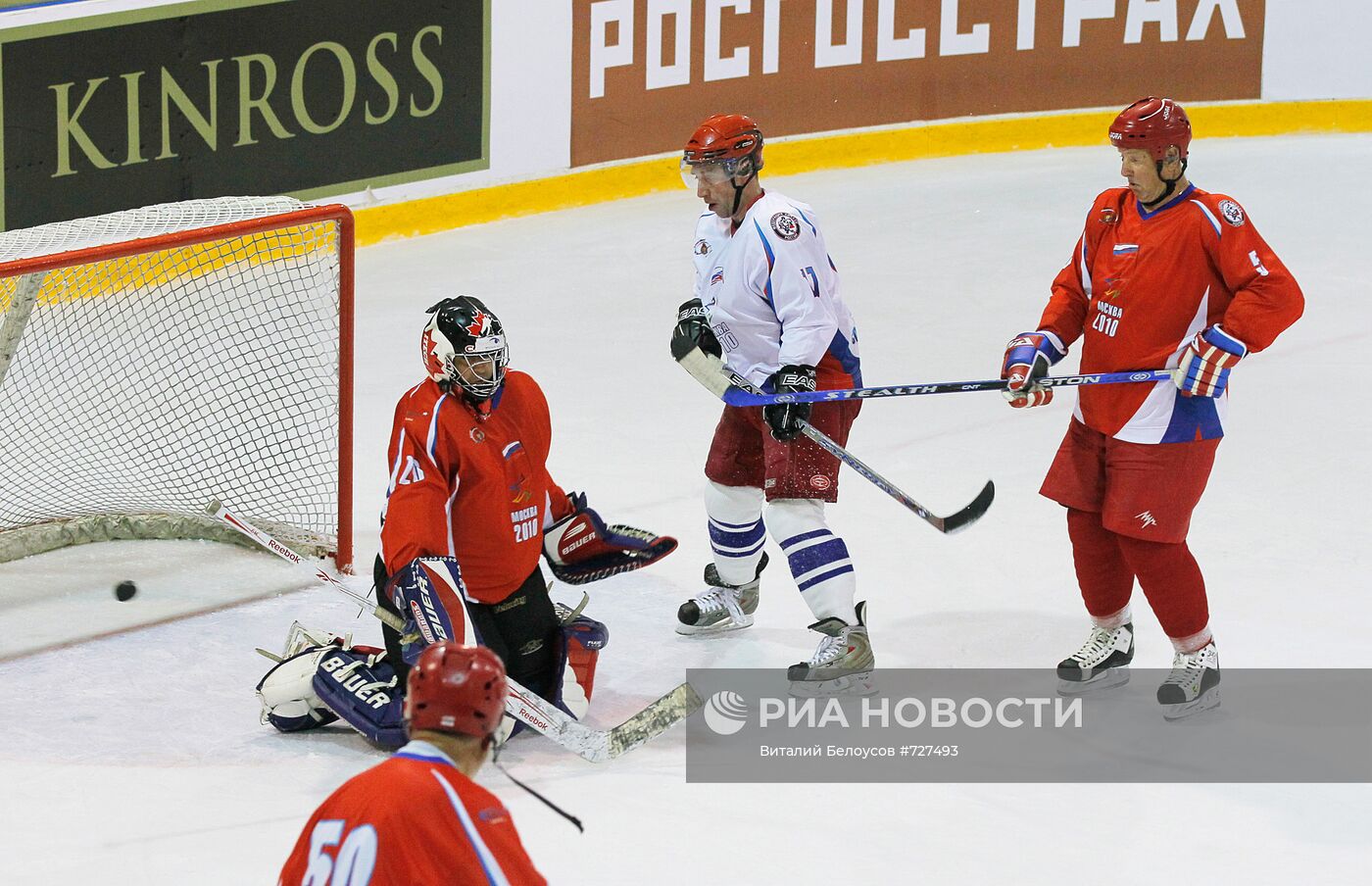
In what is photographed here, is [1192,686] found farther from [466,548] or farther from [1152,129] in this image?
[466,548]

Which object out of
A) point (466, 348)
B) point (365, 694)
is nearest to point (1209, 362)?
point (466, 348)

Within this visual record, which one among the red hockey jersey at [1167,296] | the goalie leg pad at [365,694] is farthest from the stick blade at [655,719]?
the red hockey jersey at [1167,296]

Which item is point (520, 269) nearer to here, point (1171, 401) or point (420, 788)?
point (1171, 401)

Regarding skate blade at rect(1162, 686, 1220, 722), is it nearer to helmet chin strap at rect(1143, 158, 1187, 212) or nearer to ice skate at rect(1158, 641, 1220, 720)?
ice skate at rect(1158, 641, 1220, 720)

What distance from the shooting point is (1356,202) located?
7.82 meters

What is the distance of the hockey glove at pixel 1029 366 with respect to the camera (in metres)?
3.79

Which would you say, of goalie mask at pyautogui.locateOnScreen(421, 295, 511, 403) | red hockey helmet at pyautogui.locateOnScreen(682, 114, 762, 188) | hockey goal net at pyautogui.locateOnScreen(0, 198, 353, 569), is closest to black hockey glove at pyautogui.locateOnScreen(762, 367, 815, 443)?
red hockey helmet at pyautogui.locateOnScreen(682, 114, 762, 188)

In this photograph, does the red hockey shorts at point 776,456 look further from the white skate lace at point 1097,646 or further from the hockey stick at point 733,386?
the white skate lace at point 1097,646

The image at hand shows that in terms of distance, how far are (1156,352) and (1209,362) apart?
171mm

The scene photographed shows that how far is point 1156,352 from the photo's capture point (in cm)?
365

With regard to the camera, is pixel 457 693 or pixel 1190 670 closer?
pixel 457 693

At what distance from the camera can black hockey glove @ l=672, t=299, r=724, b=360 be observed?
13.2ft

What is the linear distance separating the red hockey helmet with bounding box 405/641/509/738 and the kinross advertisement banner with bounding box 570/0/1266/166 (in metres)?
5.78

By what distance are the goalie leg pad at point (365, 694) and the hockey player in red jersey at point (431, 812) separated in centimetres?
152
